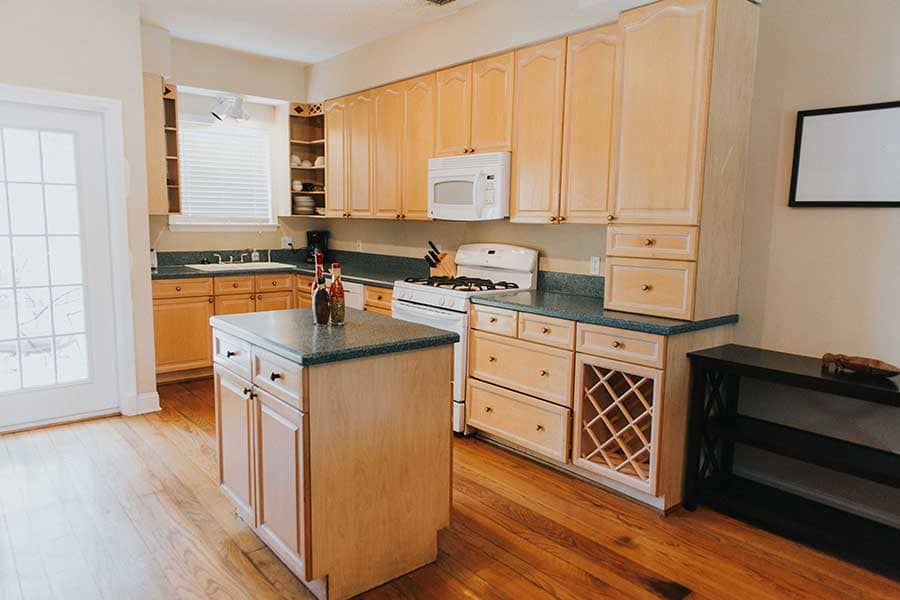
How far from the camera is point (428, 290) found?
12.4 feet

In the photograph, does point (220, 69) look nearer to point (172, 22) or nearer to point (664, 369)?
point (172, 22)

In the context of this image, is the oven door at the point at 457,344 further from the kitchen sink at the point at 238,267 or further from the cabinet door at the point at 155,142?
the cabinet door at the point at 155,142

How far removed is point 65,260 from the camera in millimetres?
3795

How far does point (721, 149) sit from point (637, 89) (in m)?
0.49

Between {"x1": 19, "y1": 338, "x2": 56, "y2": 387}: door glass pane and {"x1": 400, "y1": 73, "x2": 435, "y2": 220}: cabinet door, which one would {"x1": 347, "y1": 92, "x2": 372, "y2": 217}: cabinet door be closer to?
{"x1": 400, "y1": 73, "x2": 435, "y2": 220}: cabinet door

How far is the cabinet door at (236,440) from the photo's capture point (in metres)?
2.33

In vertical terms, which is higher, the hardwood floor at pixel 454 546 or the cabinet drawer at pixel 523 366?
the cabinet drawer at pixel 523 366

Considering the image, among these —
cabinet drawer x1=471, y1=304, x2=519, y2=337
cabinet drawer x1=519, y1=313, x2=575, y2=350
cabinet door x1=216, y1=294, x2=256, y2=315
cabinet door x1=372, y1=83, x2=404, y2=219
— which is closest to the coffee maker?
cabinet door x1=216, y1=294, x2=256, y2=315

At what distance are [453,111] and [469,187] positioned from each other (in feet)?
1.89

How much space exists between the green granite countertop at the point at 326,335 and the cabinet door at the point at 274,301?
8.27ft

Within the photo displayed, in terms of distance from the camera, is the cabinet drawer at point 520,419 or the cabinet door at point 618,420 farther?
the cabinet drawer at point 520,419

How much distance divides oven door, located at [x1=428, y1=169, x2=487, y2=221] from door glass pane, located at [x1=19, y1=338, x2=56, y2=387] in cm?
266

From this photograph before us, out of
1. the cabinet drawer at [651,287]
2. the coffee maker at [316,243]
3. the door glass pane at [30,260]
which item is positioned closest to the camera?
the cabinet drawer at [651,287]

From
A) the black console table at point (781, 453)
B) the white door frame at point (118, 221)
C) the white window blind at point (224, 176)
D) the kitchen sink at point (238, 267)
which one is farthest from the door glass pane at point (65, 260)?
the black console table at point (781, 453)
